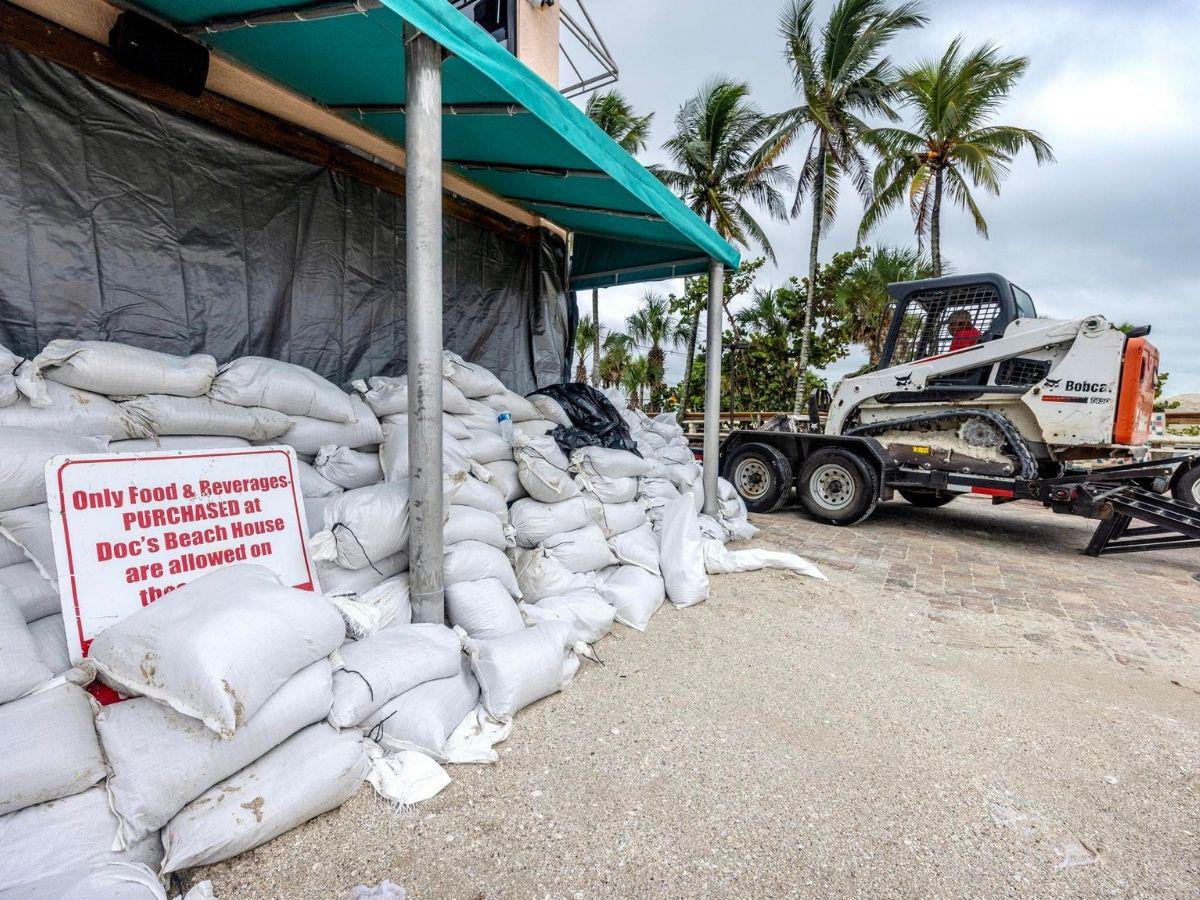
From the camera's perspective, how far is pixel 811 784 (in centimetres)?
168

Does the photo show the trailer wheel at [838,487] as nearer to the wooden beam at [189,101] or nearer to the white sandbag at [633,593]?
the white sandbag at [633,593]

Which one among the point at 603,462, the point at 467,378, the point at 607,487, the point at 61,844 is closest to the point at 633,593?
the point at 607,487

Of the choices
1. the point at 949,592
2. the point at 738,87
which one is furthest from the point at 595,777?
the point at 738,87

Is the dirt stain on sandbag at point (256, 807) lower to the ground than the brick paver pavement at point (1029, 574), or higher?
higher

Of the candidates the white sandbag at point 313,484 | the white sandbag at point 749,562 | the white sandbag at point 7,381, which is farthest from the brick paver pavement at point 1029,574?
the white sandbag at point 7,381

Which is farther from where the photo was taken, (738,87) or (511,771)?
(738,87)

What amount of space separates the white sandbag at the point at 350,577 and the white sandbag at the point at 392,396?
0.88m

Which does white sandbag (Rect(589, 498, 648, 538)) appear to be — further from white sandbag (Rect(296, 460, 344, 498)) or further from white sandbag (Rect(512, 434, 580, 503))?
white sandbag (Rect(296, 460, 344, 498))

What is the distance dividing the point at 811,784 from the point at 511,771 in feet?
3.00

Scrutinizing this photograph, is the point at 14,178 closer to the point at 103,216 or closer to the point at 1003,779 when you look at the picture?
the point at 103,216

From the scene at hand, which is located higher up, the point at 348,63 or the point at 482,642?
the point at 348,63

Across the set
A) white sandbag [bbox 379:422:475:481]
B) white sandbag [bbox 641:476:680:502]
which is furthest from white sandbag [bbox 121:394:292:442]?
white sandbag [bbox 641:476:680:502]

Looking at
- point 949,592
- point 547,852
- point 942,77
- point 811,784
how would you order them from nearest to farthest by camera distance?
point 547,852
point 811,784
point 949,592
point 942,77

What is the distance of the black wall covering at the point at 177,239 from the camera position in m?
2.20
